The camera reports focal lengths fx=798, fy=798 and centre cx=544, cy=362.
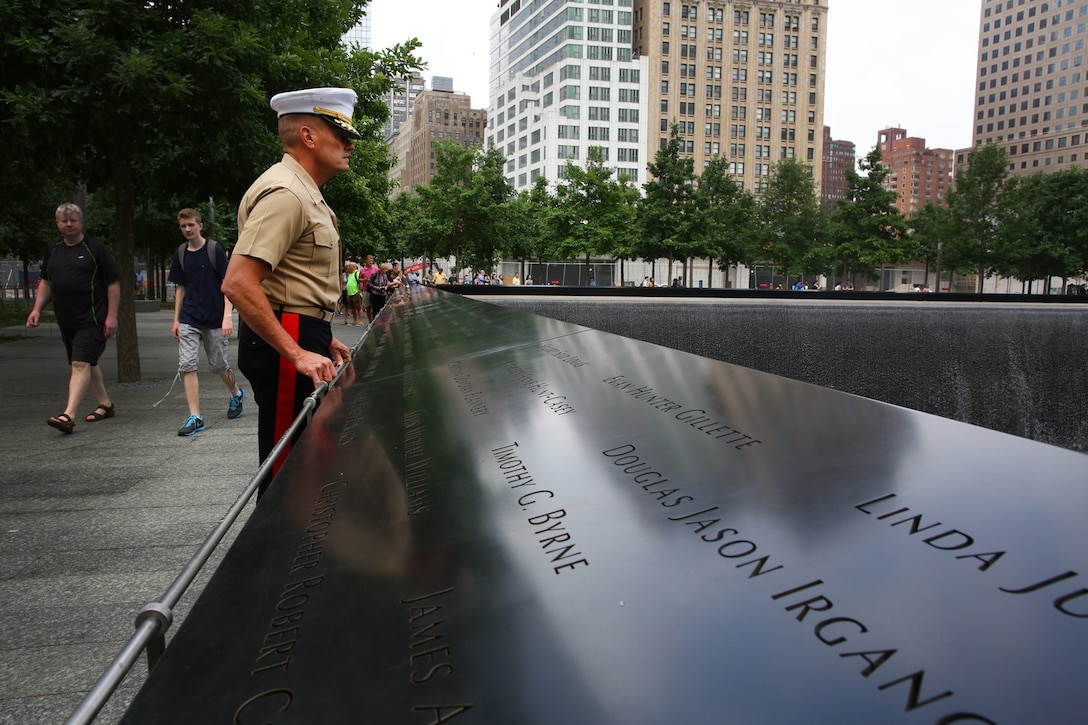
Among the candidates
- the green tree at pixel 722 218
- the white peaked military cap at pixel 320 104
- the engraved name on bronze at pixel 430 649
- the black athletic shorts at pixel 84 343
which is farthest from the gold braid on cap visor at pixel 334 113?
the green tree at pixel 722 218

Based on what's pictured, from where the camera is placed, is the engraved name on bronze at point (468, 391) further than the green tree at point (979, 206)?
No

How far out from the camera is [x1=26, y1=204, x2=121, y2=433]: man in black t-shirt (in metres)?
7.19

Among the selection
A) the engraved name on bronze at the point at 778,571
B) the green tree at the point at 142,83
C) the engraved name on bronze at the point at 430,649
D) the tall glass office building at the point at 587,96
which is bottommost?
the engraved name on bronze at the point at 430,649

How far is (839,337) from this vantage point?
9.01m

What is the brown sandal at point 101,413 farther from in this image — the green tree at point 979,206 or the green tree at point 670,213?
the green tree at point 979,206

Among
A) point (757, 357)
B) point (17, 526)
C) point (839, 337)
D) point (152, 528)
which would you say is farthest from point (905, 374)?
point (17, 526)

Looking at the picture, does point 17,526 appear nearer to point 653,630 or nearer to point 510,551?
point 510,551

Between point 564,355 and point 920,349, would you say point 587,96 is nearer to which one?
point 920,349

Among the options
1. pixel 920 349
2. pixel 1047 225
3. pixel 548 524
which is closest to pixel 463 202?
pixel 1047 225

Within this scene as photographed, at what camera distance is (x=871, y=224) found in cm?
4934

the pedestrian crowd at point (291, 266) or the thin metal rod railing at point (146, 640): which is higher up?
the pedestrian crowd at point (291, 266)

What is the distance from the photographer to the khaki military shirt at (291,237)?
2908 millimetres

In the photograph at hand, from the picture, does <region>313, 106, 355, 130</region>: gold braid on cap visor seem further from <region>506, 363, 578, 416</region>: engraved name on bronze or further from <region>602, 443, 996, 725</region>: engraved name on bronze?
<region>602, 443, 996, 725</region>: engraved name on bronze

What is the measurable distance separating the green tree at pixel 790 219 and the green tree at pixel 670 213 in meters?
11.2
